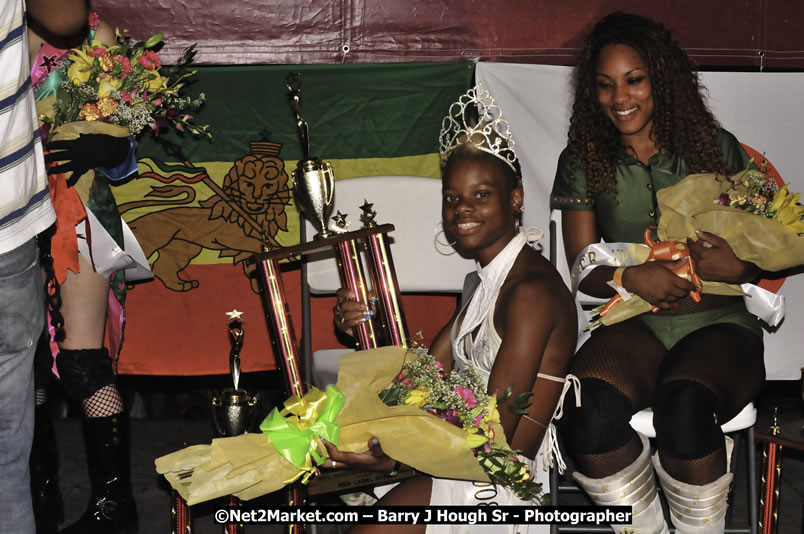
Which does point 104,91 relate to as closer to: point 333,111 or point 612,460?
point 333,111

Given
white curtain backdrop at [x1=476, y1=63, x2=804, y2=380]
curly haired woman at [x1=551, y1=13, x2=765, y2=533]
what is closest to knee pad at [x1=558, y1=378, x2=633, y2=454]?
curly haired woman at [x1=551, y1=13, x2=765, y2=533]

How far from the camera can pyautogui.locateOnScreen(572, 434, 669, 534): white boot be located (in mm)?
2703

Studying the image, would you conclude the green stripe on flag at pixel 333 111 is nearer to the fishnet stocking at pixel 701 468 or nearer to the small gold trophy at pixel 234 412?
the small gold trophy at pixel 234 412

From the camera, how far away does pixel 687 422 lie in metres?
2.65

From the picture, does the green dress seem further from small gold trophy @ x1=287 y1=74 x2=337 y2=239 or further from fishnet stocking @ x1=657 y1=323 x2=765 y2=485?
small gold trophy @ x1=287 y1=74 x2=337 y2=239

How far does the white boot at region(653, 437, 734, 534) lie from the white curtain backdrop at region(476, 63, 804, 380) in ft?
5.12

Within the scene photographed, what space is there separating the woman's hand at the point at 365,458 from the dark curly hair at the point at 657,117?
1.40m

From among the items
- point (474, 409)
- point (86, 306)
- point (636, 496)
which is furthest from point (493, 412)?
point (86, 306)

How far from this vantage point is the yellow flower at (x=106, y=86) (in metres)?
3.04

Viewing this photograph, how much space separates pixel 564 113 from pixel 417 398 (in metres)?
2.04

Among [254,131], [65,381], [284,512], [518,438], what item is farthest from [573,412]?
[254,131]

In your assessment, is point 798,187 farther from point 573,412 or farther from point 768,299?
point 573,412

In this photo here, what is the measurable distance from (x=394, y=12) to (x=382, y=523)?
2.65 m

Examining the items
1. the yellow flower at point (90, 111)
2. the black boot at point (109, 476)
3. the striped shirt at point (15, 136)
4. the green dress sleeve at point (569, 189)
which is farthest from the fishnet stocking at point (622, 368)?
the yellow flower at point (90, 111)
